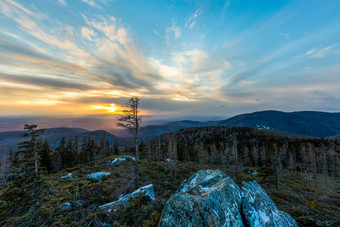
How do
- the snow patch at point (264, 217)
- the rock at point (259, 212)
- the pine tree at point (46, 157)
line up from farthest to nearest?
the pine tree at point (46, 157) → the snow patch at point (264, 217) → the rock at point (259, 212)

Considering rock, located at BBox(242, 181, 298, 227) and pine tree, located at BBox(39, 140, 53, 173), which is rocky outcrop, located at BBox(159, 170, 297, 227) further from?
pine tree, located at BBox(39, 140, 53, 173)

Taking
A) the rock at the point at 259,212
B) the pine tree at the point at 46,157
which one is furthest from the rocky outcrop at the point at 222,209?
the pine tree at the point at 46,157

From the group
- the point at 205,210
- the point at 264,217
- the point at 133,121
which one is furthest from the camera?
the point at 133,121

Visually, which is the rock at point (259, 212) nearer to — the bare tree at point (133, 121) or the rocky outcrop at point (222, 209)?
the rocky outcrop at point (222, 209)

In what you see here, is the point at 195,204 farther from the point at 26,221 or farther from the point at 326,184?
the point at 326,184

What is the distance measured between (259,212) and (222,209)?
102 inches

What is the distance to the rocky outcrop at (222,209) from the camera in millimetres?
5875

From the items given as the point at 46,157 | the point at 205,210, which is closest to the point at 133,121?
the point at 205,210

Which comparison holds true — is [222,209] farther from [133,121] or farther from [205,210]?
[133,121]

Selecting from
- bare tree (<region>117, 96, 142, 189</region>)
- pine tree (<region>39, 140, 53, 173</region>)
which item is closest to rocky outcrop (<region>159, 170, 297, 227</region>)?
bare tree (<region>117, 96, 142, 189</region>)

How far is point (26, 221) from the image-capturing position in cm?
757

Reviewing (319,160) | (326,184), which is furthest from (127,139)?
(319,160)

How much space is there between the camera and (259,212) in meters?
6.95

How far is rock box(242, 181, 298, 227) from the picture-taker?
6.62 meters
